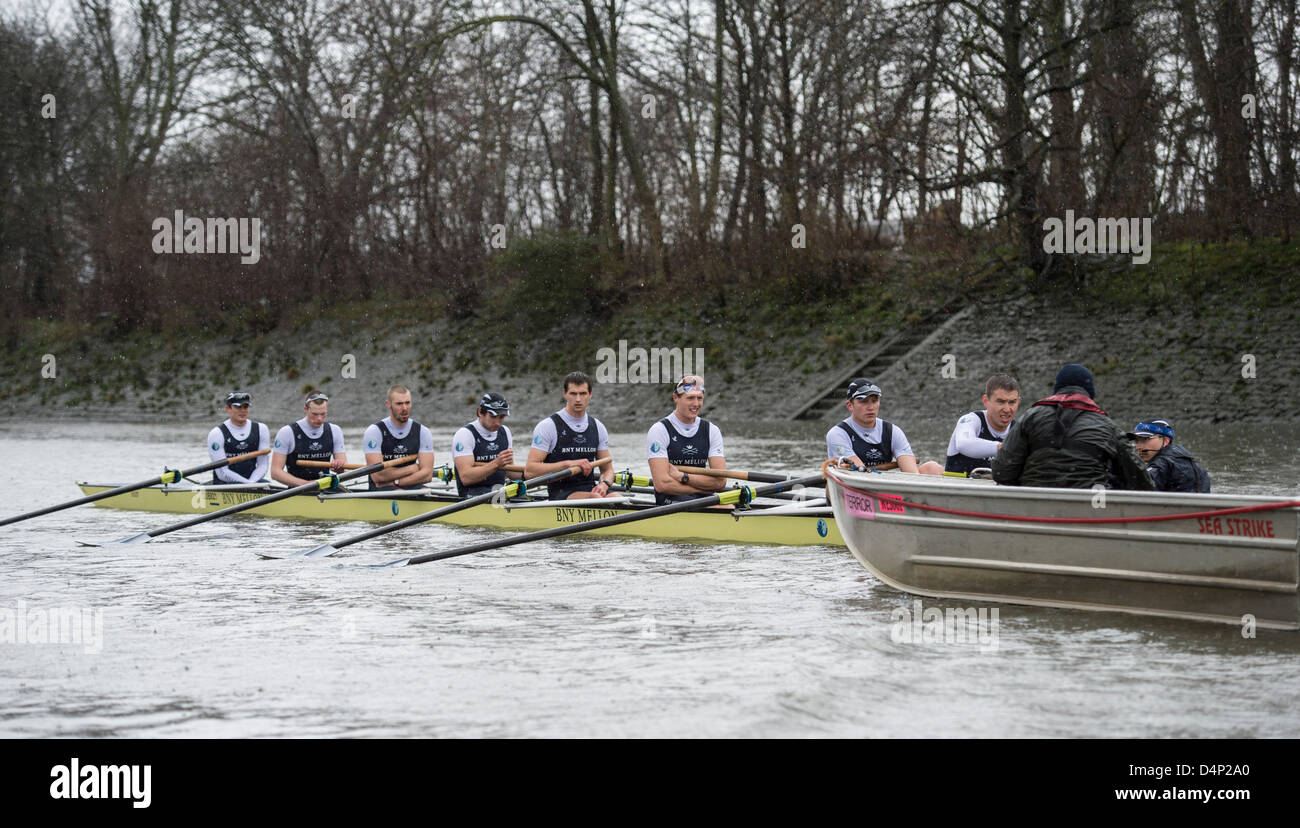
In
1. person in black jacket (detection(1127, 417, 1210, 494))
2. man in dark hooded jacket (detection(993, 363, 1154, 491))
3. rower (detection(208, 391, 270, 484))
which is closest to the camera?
man in dark hooded jacket (detection(993, 363, 1154, 491))

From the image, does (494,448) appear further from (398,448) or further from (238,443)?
(238,443)

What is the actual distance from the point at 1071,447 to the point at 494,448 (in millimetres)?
6224

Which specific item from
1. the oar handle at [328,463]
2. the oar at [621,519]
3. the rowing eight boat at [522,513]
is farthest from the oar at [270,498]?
the oar at [621,519]

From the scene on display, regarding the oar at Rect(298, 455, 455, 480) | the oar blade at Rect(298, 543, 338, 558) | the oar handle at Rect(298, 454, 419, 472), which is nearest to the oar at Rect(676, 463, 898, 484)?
the oar blade at Rect(298, 543, 338, 558)

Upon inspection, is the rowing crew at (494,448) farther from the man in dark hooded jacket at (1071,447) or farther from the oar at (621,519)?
the man in dark hooded jacket at (1071,447)

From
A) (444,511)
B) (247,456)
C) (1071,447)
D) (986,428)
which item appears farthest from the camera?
(247,456)

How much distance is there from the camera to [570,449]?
11766mm

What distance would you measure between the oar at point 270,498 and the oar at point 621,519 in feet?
8.48

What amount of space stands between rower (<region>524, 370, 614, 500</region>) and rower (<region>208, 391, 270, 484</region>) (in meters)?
4.01

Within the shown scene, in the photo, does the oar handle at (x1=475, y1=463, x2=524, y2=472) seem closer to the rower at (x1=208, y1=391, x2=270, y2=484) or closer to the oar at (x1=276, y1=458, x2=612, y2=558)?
the oar at (x1=276, y1=458, x2=612, y2=558)

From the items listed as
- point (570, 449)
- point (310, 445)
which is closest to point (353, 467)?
point (310, 445)

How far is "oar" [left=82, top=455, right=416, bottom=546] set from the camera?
1170 centimetres

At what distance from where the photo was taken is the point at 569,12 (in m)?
34.9

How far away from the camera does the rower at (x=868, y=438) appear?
10172 mm
